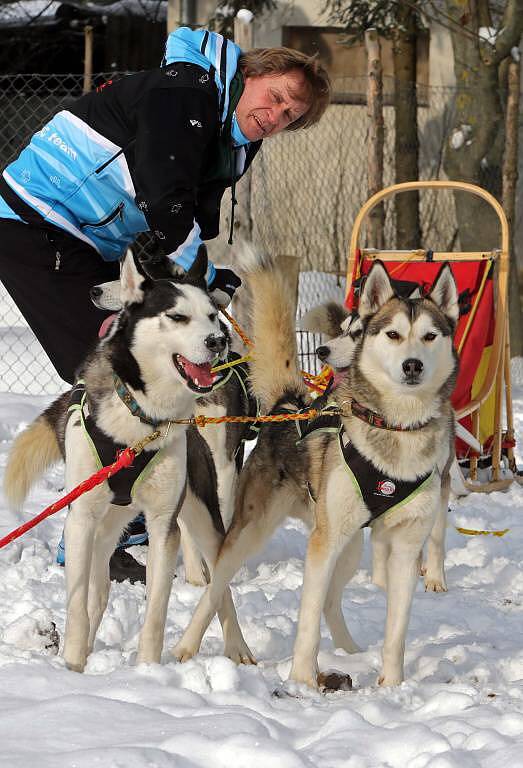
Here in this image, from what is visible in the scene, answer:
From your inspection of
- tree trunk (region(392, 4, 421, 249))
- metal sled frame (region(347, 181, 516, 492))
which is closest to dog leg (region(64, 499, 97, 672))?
metal sled frame (region(347, 181, 516, 492))

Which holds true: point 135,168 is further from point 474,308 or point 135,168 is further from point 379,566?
point 474,308

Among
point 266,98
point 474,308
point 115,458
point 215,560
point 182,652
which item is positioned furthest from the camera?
point 474,308

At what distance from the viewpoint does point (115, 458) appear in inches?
107

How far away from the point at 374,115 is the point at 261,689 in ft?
19.9

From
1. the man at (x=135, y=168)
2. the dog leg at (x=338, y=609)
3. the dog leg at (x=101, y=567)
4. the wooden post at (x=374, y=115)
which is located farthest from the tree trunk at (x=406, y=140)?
the dog leg at (x=101, y=567)

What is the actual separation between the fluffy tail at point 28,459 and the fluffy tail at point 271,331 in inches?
26.6

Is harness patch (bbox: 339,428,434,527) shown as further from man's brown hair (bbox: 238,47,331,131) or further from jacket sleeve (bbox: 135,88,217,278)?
man's brown hair (bbox: 238,47,331,131)

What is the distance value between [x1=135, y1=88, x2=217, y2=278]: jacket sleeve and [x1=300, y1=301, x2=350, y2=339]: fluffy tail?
1.35 m

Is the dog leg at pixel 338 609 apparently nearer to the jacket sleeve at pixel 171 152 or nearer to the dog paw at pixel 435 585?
the dog paw at pixel 435 585

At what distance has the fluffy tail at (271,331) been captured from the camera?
310cm

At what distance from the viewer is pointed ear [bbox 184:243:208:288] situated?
2953mm

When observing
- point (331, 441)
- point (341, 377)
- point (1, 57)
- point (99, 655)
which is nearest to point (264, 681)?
point (99, 655)

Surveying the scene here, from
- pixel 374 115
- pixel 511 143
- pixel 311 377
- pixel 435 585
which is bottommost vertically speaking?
pixel 435 585

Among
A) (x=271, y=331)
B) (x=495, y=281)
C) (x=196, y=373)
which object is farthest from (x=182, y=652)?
(x=495, y=281)
